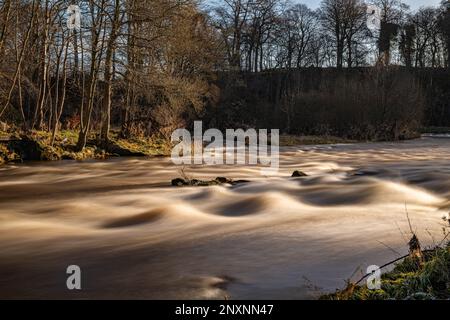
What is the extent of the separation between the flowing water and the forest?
8.39 meters

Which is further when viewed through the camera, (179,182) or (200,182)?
(179,182)

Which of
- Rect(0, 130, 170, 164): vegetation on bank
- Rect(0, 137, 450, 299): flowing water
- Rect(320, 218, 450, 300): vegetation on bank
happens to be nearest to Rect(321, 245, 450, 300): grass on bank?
Rect(320, 218, 450, 300): vegetation on bank

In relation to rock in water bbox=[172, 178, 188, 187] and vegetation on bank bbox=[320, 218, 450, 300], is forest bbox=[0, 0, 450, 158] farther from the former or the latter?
vegetation on bank bbox=[320, 218, 450, 300]

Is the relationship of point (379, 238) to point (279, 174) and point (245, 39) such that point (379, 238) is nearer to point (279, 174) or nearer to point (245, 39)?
point (279, 174)

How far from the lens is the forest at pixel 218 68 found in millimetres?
22062

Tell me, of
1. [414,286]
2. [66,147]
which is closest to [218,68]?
[66,147]

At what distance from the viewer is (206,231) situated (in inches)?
332

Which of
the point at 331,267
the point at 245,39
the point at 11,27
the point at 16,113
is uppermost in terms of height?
the point at 245,39

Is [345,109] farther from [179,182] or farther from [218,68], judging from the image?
[179,182]

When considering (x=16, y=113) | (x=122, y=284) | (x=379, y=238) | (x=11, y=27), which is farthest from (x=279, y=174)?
(x=16, y=113)

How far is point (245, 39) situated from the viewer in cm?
5444

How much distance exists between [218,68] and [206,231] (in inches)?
1633

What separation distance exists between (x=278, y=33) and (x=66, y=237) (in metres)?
50.4
